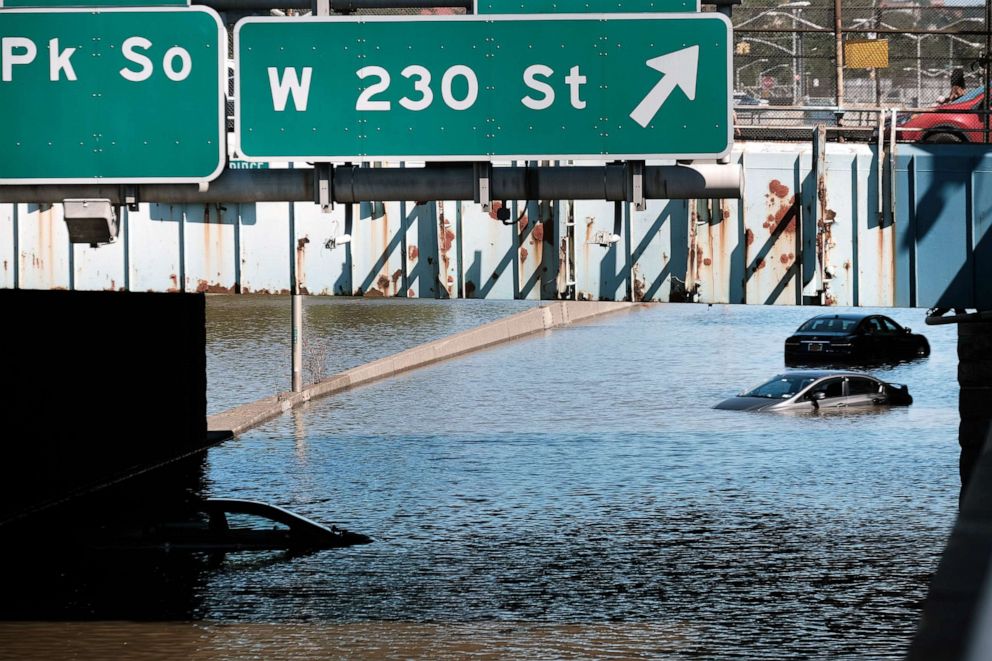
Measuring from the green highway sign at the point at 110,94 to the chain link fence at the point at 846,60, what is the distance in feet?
19.1

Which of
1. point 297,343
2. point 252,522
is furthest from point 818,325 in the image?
point 252,522

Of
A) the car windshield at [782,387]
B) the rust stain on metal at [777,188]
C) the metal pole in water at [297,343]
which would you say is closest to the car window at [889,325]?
the car windshield at [782,387]

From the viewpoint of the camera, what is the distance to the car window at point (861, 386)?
121ft

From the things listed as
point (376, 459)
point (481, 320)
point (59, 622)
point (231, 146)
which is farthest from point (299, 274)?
point (481, 320)

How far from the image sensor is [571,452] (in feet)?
107

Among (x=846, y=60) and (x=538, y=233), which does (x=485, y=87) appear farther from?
(x=846, y=60)

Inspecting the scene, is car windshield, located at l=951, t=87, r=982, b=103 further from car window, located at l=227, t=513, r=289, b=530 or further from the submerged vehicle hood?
the submerged vehicle hood

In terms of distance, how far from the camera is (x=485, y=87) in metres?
10.2

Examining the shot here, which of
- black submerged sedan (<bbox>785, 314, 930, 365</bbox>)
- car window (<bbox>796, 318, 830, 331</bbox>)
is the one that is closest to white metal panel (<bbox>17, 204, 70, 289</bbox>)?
black submerged sedan (<bbox>785, 314, 930, 365</bbox>)

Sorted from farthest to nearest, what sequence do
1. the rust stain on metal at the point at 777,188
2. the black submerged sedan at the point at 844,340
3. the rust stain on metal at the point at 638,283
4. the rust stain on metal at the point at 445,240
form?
the black submerged sedan at the point at 844,340
the rust stain on metal at the point at 445,240
the rust stain on metal at the point at 638,283
the rust stain on metal at the point at 777,188

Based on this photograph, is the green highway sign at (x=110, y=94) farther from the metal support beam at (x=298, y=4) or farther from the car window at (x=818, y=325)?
the car window at (x=818, y=325)

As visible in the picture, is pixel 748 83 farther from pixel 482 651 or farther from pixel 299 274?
pixel 482 651

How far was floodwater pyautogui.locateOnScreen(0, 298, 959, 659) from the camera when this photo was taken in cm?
1758

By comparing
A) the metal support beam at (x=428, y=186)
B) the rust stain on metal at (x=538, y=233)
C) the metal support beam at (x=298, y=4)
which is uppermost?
the metal support beam at (x=298, y=4)
